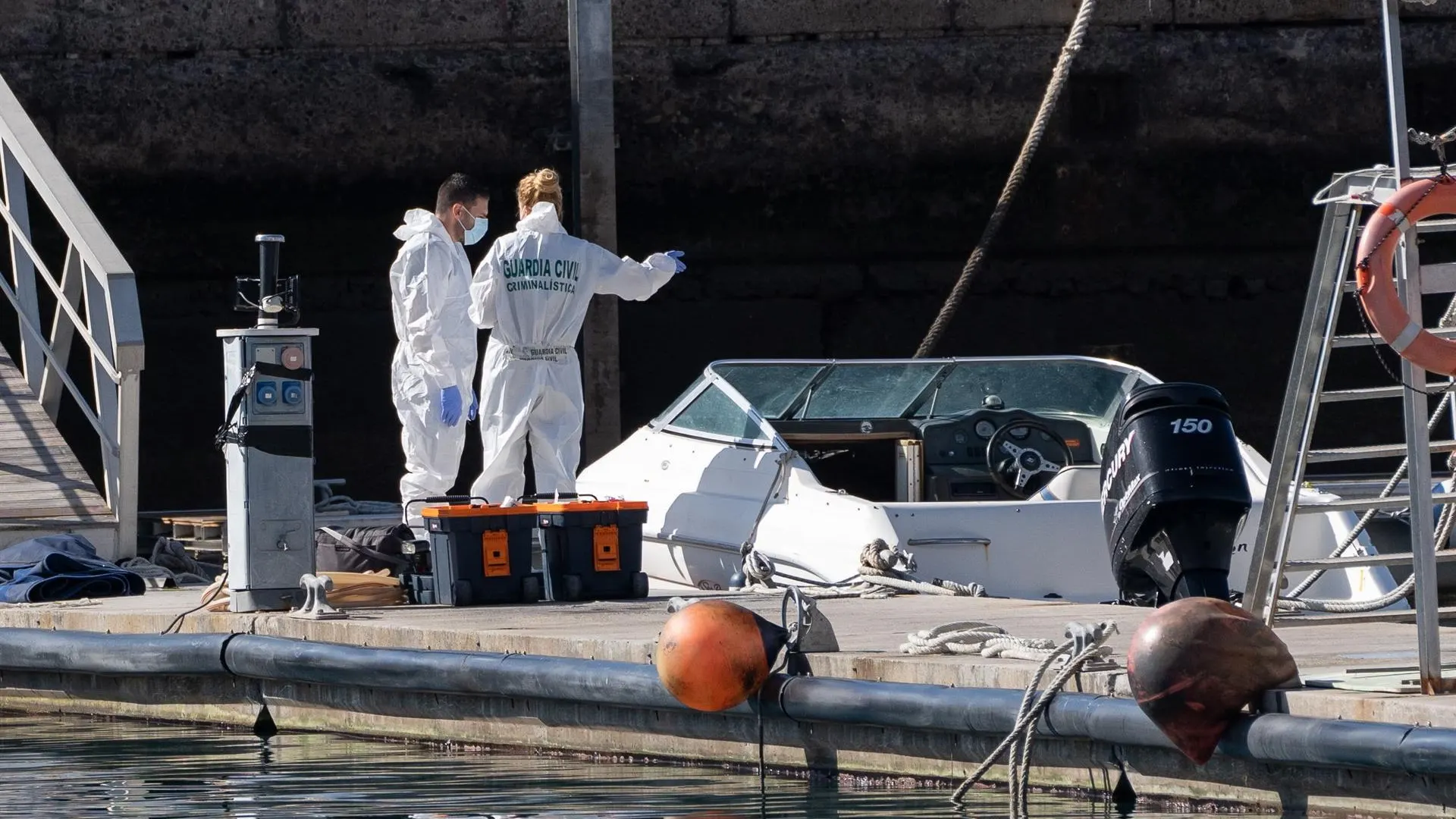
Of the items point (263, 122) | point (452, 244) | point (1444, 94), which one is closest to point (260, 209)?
point (263, 122)

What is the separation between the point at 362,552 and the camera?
810cm

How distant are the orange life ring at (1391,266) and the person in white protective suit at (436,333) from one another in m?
4.70

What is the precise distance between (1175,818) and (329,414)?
9.23 meters

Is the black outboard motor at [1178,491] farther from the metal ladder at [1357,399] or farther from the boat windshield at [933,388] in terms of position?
the boat windshield at [933,388]

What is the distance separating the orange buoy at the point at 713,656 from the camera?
19.3ft

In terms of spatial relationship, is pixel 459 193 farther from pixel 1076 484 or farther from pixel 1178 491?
pixel 1178 491

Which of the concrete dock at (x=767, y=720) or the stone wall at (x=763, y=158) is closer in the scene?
the concrete dock at (x=767, y=720)

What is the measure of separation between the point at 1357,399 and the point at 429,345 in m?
4.75

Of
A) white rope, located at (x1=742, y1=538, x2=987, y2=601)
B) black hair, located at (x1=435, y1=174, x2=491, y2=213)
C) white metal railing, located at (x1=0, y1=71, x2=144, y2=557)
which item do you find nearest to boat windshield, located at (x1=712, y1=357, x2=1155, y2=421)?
black hair, located at (x1=435, y1=174, x2=491, y2=213)

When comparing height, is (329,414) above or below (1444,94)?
below

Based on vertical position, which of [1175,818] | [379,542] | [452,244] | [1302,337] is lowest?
[1175,818]

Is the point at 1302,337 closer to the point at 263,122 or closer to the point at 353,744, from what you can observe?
the point at 353,744

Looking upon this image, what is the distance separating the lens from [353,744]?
6.98m

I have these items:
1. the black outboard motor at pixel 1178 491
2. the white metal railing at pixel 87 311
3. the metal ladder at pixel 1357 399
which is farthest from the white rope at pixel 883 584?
the white metal railing at pixel 87 311
